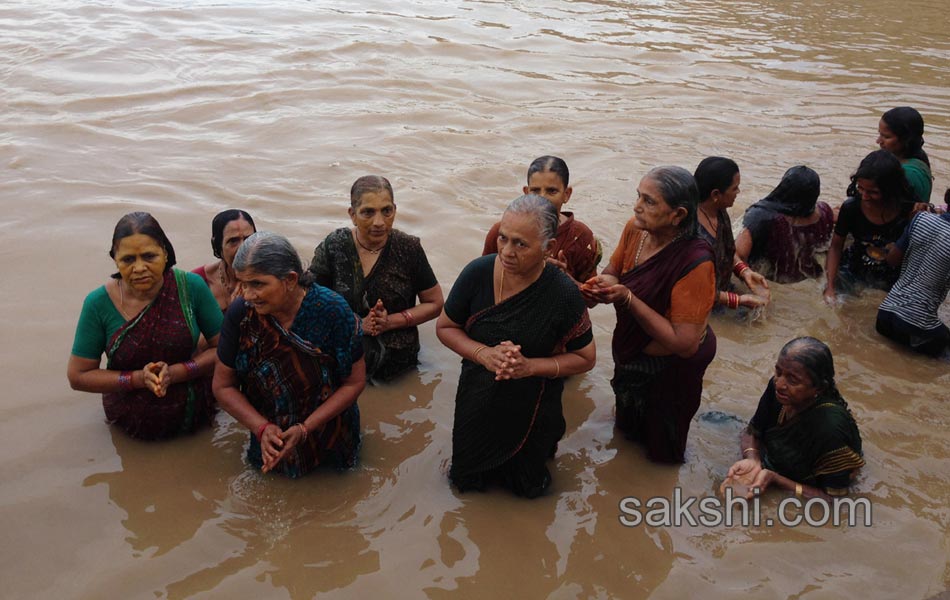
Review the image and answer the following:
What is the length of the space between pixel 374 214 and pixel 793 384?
2.35 meters

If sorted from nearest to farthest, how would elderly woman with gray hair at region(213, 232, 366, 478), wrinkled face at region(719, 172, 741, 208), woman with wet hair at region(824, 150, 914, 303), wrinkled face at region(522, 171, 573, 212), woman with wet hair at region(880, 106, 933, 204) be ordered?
1. elderly woman with gray hair at region(213, 232, 366, 478)
2. wrinkled face at region(522, 171, 573, 212)
3. wrinkled face at region(719, 172, 741, 208)
4. woman with wet hair at region(824, 150, 914, 303)
5. woman with wet hair at region(880, 106, 933, 204)

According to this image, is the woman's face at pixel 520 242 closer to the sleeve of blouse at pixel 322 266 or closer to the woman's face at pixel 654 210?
the woman's face at pixel 654 210

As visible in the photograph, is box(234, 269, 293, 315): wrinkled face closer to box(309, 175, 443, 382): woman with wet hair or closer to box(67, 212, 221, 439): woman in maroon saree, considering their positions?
box(67, 212, 221, 439): woman in maroon saree

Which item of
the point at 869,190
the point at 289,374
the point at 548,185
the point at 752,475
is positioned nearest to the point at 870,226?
the point at 869,190

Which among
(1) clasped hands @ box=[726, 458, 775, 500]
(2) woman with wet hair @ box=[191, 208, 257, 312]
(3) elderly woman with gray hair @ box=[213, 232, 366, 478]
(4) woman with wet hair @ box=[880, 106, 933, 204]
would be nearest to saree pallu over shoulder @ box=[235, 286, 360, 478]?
(3) elderly woman with gray hair @ box=[213, 232, 366, 478]

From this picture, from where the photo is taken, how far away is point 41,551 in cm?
363

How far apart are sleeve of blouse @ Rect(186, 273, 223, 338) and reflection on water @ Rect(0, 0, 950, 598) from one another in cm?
66

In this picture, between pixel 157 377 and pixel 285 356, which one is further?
pixel 157 377

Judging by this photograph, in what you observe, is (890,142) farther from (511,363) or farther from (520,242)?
(511,363)

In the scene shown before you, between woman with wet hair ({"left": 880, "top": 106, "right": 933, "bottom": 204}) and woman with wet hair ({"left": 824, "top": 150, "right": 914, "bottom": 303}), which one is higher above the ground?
woman with wet hair ({"left": 880, "top": 106, "right": 933, "bottom": 204})

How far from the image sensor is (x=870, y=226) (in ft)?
19.9

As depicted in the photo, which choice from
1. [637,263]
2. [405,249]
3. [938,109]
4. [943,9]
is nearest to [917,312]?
[637,263]

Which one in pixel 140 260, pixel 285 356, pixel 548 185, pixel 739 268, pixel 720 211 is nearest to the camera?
pixel 285 356

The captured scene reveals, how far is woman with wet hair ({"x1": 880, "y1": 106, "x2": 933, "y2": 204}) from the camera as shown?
6.15 meters
